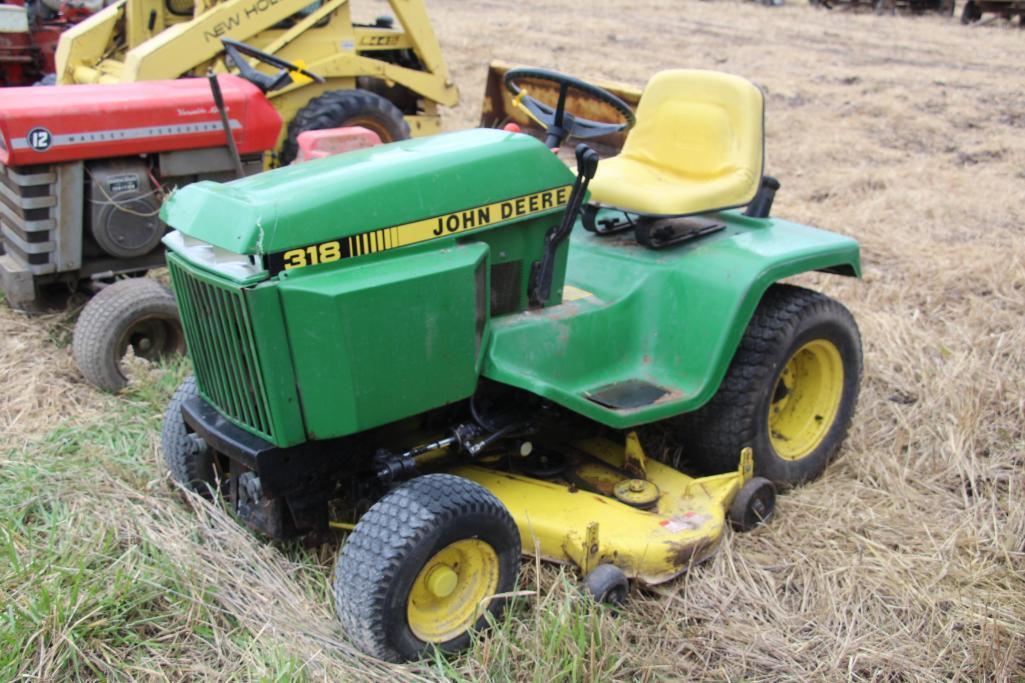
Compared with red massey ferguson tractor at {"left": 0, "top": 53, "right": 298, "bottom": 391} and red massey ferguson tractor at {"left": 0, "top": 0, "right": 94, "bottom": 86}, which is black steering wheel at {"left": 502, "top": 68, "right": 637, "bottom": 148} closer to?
red massey ferguson tractor at {"left": 0, "top": 53, "right": 298, "bottom": 391}

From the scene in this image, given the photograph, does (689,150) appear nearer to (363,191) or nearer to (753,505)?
(753,505)

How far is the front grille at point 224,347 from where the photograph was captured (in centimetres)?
248

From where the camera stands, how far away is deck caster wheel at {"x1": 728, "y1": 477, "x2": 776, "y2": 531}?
3.21 m

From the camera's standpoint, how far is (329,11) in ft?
21.1

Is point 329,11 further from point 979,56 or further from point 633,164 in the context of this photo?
point 979,56

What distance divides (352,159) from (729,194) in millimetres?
1344

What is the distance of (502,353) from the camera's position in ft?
9.27

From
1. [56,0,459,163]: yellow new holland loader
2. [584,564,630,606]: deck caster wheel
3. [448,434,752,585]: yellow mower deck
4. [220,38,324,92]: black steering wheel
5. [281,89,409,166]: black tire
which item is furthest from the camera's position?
[281,89,409,166]: black tire

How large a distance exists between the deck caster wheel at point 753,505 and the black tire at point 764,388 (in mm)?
144

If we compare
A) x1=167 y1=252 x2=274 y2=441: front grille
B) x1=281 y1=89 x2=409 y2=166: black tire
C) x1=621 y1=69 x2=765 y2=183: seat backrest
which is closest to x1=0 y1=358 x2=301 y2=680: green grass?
x1=167 y1=252 x2=274 y2=441: front grille

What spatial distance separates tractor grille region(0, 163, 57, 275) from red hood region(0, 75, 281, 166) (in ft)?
0.27

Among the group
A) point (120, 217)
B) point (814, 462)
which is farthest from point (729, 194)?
point (120, 217)

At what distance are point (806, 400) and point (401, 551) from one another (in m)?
1.90

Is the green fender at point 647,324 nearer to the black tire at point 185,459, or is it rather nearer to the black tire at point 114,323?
the black tire at point 185,459
